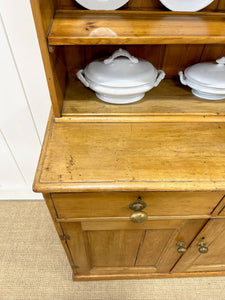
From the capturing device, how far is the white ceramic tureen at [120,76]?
2.18ft

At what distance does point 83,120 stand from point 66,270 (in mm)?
874

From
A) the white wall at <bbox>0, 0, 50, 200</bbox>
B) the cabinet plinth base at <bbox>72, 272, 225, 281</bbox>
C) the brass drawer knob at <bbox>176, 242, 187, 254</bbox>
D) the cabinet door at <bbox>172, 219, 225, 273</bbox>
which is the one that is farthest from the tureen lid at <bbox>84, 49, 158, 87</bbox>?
the cabinet plinth base at <bbox>72, 272, 225, 281</bbox>

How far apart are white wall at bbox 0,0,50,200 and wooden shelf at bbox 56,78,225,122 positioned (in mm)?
189

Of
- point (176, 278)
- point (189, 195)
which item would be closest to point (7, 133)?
point (189, 195)

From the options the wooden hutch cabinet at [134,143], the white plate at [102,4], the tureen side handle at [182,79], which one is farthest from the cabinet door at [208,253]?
the white plate at [102,4]

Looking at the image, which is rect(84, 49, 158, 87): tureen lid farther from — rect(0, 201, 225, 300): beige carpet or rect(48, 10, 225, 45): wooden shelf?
rect(0, 201, 225, 300): beige carpet

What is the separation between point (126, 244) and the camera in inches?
33.6

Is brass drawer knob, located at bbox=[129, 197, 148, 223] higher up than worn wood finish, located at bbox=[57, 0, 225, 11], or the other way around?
worn wood finish, located at bbox=[57, 0, 225, 11]

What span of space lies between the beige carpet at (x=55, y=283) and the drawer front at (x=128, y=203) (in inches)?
26.0

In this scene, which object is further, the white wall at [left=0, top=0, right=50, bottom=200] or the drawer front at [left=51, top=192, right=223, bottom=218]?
the white wall at [left=0, top=0, right=50, bottom=200]

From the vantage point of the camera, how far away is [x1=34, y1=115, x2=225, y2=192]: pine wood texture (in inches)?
21.4

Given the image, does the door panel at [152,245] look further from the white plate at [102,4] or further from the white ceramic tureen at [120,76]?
the white plate at [102,4]

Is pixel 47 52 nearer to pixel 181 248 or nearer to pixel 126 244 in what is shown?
pixel 126 244

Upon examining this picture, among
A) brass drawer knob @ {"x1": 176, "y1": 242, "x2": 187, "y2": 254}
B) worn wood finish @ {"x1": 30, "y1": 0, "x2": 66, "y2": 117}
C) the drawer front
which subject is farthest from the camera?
brass drawer knob @ {"x1": 176, "y1": 242, "x2": 187, "y2": 254}
